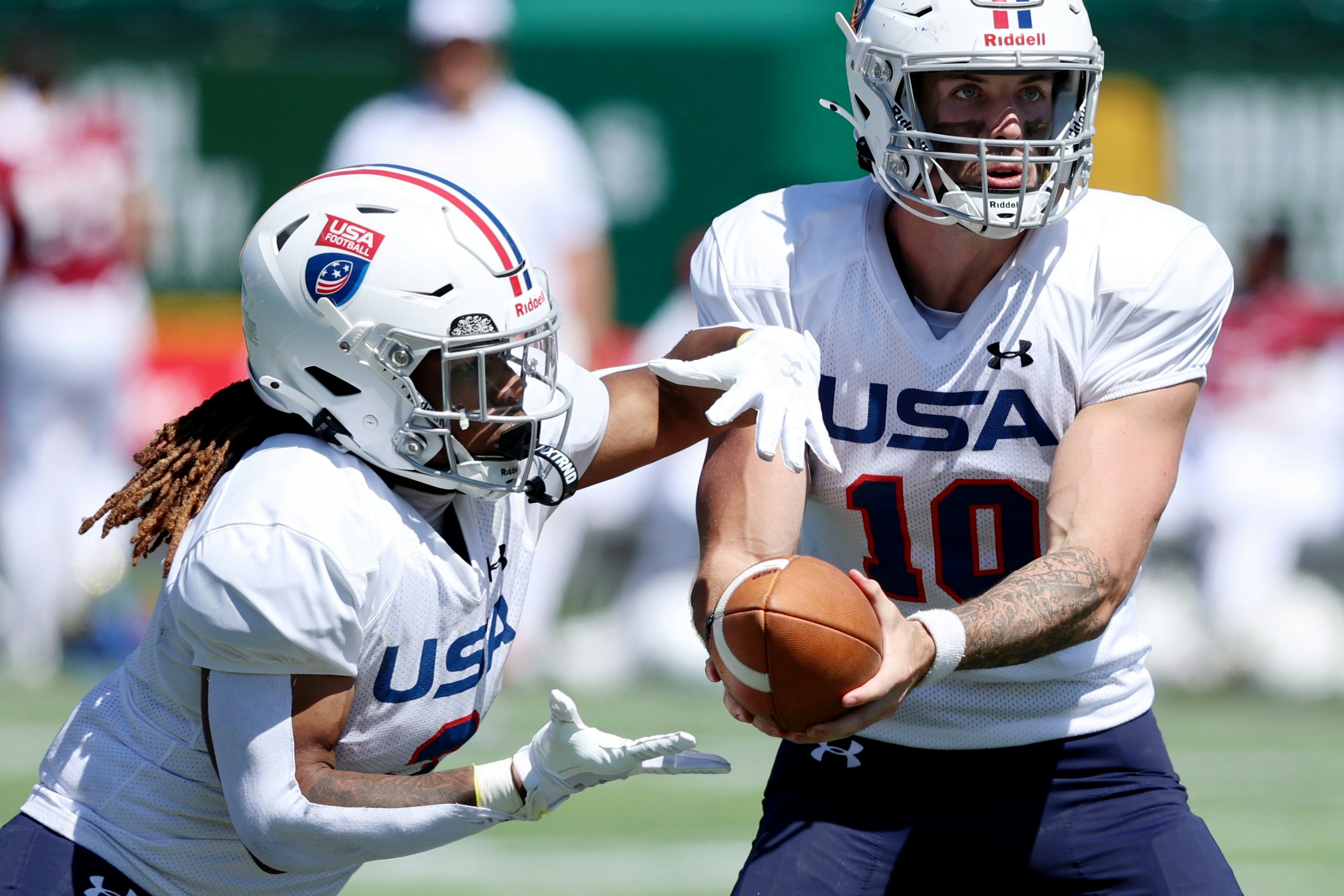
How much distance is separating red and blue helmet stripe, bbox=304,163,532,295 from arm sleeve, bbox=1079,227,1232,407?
91 centimetres

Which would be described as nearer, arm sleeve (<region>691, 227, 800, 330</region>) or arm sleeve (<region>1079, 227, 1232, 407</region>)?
arm sleeve (<region>1079, 227, 1232, 407</region>)

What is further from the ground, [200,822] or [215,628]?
[215,628]

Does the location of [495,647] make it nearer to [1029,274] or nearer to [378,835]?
[378,835]

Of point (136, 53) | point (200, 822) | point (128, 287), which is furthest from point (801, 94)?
point (200, 822)

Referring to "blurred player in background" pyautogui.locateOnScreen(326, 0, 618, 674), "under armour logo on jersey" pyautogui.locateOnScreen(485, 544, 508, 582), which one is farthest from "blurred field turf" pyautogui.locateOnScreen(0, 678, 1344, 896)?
"under armour logo on jersey" pyautogui.locateOnScreen(485, 544, 508, 582)

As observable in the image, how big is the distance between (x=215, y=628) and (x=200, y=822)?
1.20ft

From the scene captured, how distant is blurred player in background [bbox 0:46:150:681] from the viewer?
6.84 metres

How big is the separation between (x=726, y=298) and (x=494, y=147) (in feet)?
11.7

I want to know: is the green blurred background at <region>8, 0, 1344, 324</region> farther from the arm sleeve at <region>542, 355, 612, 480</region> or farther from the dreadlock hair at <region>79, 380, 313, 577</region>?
the dreadlock hair at <region>79, 380, 313, 577</region>

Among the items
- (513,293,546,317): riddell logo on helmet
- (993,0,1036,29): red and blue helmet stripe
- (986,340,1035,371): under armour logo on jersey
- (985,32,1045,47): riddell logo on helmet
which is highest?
(993,0,1036,29): red and blue helmet stripe

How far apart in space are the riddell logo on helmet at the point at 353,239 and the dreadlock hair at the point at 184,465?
286mm

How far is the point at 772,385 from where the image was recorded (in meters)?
2.73

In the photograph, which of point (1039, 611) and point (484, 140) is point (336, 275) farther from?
point (484, 140)

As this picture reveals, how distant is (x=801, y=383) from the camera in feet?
9.06
